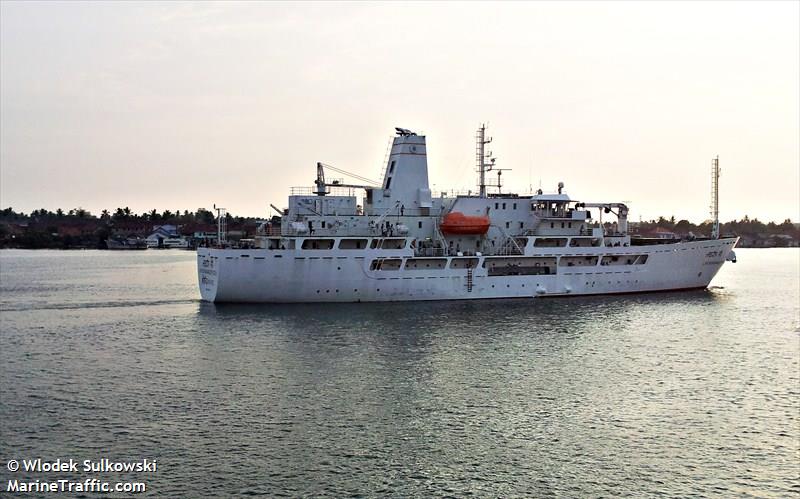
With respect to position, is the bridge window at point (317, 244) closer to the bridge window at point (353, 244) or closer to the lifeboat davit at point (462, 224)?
the bridge window at point (353, 244)

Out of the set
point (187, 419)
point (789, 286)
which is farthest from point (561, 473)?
point (789, 286)

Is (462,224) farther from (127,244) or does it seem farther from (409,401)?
(127,244)

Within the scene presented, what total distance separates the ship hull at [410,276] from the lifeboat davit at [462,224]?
2030 millimetres

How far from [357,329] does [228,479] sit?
17.4m

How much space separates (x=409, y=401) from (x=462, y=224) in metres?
23.5

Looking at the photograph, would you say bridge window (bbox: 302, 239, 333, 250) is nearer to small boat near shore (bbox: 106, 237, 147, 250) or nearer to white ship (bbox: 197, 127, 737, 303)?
white ship (bbox: 197, 127, 737, 303)

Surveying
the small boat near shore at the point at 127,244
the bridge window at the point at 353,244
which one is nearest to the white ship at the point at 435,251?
the bridge window at the point at 353,244

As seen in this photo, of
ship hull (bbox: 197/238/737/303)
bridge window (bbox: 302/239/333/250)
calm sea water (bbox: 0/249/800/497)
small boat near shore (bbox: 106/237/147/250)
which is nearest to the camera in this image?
calm sea water (bbox: 0/249/800/497)

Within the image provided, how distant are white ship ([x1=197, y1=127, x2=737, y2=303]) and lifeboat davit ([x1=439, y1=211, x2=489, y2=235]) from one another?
0.07 meters

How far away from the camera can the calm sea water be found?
53.2 ft

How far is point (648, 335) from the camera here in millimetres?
32812

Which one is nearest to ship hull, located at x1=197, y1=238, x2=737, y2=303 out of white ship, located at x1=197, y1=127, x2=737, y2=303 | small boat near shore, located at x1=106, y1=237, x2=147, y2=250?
white ship, located at x1=197, y1=127, x2=737, y2=303

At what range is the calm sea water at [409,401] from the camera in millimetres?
16203

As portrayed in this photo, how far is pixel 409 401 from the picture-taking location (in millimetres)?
21453
